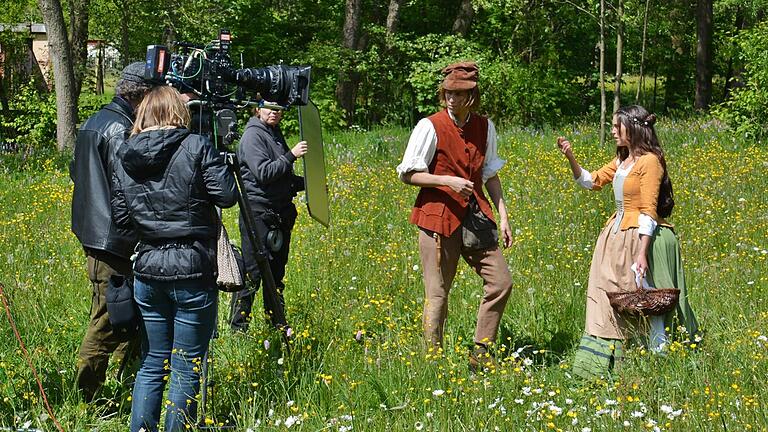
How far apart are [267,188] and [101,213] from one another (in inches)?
50.3

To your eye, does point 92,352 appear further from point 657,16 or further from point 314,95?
point 657,16

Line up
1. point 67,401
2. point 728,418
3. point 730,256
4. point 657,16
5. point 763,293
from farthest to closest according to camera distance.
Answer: point 657,16 < point 730,256 < point 763,293 < point 67,401 < point 728,418

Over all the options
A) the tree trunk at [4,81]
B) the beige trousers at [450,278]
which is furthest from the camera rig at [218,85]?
the tree trunk at [4,81]

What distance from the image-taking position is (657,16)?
21.6 m

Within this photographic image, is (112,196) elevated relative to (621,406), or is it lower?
elevated

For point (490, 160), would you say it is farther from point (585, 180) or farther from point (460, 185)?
point (585, 180)

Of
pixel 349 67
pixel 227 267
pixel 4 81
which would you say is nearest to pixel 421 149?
pixel 227 267

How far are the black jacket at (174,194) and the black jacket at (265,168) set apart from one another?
1424mm

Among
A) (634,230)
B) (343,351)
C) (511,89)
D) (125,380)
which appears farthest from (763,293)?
(511,89)

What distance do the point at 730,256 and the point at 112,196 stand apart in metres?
4.45

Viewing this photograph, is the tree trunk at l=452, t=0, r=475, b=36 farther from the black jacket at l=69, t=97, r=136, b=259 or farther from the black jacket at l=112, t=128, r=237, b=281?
the black jacket at l=112, t=128, r=237, b=281

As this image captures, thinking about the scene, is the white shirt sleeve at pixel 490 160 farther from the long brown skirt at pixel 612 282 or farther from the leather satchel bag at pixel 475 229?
the long brown skirt at pixel 612 282

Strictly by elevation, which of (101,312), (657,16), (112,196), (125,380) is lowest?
(125,380)

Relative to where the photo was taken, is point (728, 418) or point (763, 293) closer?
point (728, 418)
